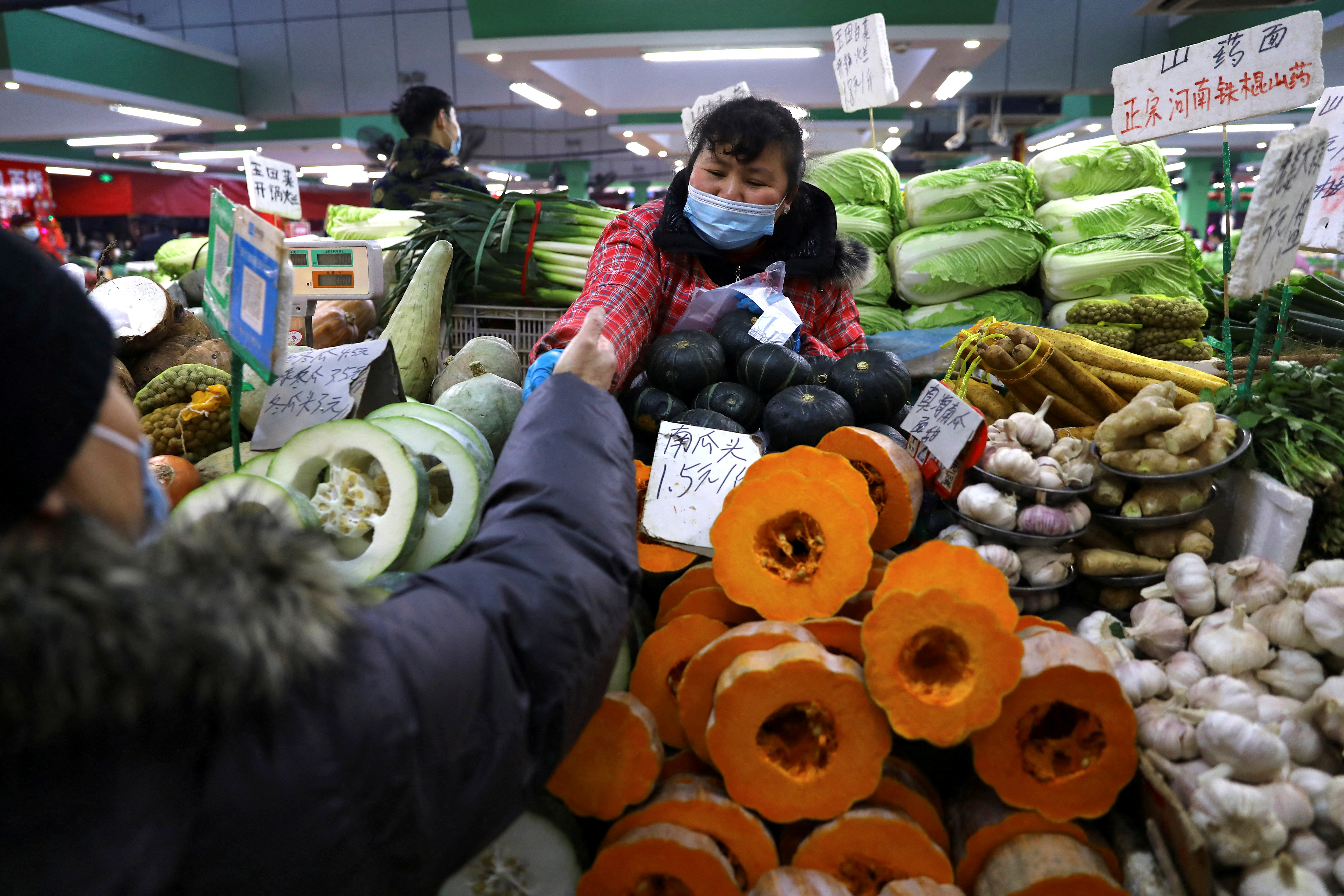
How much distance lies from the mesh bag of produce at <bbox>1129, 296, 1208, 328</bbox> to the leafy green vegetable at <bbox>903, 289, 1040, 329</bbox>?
0.62m

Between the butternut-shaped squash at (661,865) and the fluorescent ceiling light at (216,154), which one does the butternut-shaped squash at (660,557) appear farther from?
the fluorescent ceiling light at (216,154)

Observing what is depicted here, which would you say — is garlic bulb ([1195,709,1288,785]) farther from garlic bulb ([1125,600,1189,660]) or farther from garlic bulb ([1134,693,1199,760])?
garlic bulb ([1125,600,1189,660])

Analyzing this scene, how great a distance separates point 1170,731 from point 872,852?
508 mm

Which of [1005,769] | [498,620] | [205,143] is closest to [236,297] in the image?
[498,620]

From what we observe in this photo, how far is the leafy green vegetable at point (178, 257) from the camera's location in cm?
480

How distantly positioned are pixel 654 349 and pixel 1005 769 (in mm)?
1347

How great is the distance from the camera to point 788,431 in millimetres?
1819

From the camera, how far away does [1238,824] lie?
106cm

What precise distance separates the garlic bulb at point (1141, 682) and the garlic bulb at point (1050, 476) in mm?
400

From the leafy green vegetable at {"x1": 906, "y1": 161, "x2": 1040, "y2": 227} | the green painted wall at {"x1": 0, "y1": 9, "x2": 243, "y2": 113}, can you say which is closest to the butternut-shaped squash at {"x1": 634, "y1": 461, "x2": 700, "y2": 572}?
the leafy green vegetable at {"x1": 906, "y1": 161, "x2": 1040, "y2": 227}

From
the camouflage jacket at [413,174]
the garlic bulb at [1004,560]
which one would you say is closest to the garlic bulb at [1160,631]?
the garlic bulb at [1004,560]

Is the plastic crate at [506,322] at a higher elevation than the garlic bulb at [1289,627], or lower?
higher

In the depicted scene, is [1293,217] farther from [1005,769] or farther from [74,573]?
[74,573]

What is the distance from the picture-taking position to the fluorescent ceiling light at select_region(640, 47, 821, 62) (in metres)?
7.62
